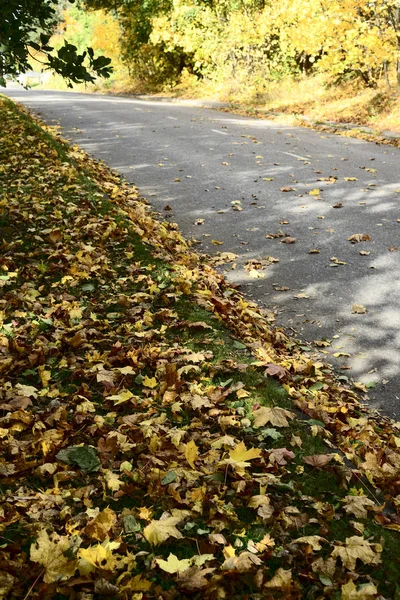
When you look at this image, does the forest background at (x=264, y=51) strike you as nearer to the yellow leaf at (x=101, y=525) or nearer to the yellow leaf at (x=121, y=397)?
the yellow leaf at (x=121, y=397)

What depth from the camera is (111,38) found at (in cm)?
3092

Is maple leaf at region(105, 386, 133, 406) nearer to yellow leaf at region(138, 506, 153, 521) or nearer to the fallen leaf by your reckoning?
yellow leaf at region(138, 506, 153, 521)

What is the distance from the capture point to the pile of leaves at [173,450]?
215 cm

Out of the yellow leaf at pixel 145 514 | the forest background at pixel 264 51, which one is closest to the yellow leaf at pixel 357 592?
the yellow leaf at pixel 145 514

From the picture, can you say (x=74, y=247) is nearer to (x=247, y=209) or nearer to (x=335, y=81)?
(x=247, y=209)

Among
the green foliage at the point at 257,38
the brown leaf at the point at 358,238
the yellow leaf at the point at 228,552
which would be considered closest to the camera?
the yellow leaf at the point at 228,552

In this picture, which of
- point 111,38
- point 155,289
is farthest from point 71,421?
point 111,38

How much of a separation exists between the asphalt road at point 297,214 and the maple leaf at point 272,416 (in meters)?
0.81

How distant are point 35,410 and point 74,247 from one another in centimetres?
255

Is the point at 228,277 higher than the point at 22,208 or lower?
lower

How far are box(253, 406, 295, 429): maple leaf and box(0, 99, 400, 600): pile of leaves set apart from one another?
11 mm

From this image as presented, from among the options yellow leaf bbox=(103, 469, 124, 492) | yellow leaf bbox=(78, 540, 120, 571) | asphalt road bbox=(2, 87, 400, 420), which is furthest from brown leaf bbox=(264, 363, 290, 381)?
yellow leaf bbox=(78, 540, 120, 571)

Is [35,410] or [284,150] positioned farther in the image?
[284,150]

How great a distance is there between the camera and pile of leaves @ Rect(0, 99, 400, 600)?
2152 millimetres
